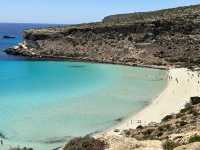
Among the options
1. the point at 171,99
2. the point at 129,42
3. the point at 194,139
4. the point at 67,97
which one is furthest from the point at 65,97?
the point at 129,42

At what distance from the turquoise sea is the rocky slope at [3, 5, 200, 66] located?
7.95m

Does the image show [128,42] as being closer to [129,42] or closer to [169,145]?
[129,42]

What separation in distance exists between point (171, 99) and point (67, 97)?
10.7 metres

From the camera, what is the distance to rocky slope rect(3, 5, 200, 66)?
8344 centimetres

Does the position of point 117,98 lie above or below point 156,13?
below

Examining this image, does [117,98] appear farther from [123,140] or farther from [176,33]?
[176,33]

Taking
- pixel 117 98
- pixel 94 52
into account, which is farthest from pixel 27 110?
pixel 94 52

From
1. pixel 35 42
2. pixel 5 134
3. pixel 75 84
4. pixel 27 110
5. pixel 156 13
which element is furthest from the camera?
pixel 156 13

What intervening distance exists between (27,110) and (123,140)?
26363 mm

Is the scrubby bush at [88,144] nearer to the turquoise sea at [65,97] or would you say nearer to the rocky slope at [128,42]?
the turquoise sea at [65,97]

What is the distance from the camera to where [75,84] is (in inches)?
2281

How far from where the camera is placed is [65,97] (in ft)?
156

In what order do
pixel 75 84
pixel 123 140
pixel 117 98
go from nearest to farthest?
pixel 123 140
pixel 117 98
pixel 75 84

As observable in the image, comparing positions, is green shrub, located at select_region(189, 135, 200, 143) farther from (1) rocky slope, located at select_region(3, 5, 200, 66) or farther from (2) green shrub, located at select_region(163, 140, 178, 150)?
(1) rocky slope, located at select_region(3, 5, 200, 66)
